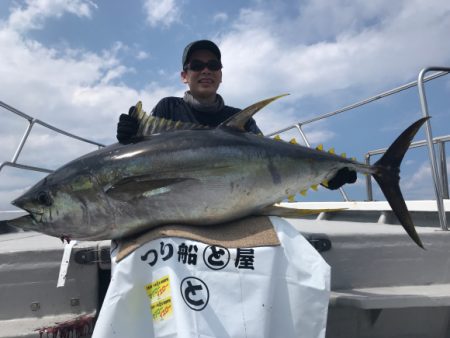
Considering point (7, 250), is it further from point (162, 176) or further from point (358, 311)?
point (358, 311)

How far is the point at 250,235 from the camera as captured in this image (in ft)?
5.63

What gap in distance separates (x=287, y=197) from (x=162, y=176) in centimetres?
72

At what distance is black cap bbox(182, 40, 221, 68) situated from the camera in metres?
2.76

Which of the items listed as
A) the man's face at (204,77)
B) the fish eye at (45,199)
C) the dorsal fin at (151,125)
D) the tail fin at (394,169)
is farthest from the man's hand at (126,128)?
the tail fin at (394,169)

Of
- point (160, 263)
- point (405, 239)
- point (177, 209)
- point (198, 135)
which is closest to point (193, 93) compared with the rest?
point (198, 135)

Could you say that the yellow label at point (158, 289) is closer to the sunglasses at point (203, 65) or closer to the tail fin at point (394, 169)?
the tail fin at point (394, 169)

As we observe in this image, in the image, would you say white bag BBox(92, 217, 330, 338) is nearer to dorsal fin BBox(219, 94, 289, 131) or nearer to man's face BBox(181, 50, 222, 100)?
dorsal fin BBox(219, 94, 289, 131)

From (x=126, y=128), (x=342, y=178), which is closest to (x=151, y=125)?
(x=126, y=128)

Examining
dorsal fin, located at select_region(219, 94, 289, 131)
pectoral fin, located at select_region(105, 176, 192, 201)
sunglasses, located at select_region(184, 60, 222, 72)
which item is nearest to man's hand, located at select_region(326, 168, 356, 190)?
dorsal fin, located at select_region(219, 94, 289, 131)

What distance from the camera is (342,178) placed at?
7.63ft

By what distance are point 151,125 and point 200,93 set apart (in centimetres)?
90

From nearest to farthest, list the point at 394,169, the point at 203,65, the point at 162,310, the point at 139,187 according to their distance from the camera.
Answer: the point at 162,310
the point at 139,187
the point at 394,169
the point at 203,65

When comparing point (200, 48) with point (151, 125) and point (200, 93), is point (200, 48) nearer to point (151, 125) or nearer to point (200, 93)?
point (200, 93)

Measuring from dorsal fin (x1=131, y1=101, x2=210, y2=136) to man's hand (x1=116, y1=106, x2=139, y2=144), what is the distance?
0.8 inches
